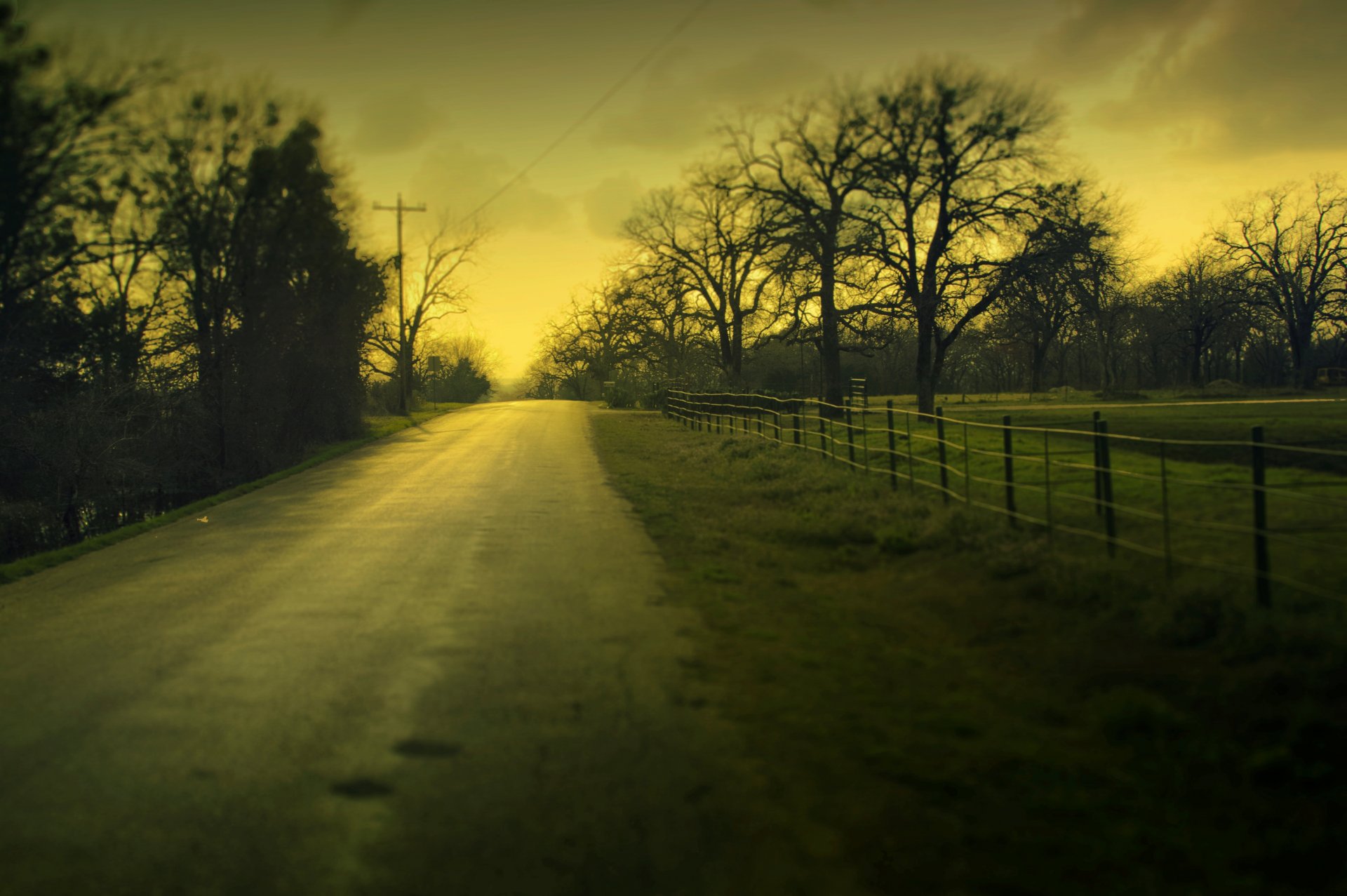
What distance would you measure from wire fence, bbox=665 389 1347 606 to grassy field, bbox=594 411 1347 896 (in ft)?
1.59

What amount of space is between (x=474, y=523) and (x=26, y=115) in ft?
47.7

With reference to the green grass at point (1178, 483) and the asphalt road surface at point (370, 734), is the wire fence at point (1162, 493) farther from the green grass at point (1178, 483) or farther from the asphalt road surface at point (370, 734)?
the asphalt road surface at point (370, 734)

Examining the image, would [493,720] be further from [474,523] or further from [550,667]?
[474,523]

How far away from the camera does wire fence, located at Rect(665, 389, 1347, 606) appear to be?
24.1ft

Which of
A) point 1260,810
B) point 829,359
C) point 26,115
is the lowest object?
point 1260,810

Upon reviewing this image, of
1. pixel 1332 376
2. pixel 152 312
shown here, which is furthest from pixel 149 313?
pixel 1332 376

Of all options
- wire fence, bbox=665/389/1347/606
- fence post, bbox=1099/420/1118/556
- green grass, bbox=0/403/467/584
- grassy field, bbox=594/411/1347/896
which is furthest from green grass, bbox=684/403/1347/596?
green grass, bbox=0/403/467/584

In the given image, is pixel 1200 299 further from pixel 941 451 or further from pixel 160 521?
pixel 160 521

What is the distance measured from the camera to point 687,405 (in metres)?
38.3

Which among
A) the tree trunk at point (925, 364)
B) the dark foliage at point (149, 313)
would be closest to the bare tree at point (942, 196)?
the tree trunk at point (925, 364)

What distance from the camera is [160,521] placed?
1529 centimetres

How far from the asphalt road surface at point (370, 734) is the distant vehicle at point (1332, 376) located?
54.1 m

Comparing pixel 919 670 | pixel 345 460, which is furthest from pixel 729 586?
pixel 345 460

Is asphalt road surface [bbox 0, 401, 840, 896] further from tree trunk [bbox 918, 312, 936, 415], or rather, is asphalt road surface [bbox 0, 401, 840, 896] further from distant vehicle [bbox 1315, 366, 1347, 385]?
distant vehicle [bbox 1315, 366, 1347, 385]
